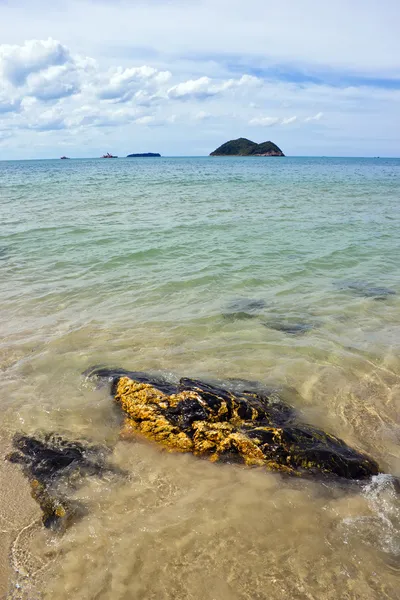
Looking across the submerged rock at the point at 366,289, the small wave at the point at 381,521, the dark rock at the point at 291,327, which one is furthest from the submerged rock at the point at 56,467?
the submerged rock at the point at 366,289

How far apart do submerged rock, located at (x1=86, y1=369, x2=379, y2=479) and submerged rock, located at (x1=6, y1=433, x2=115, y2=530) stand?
2.14ft

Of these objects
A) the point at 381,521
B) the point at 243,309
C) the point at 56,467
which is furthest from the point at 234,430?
the point at 243,309

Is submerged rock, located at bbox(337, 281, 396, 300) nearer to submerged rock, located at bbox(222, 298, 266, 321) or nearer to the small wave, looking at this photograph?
submerged rock, located at bbox(222, 298, 266, 321)

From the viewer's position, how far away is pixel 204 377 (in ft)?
22.5

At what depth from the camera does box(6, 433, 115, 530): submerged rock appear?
4.16m

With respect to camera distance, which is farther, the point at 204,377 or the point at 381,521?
the point at 204,377

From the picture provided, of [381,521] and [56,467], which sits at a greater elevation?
[56,467]

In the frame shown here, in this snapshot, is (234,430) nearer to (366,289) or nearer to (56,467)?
(56,467)

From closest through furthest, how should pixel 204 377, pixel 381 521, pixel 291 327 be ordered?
pixel 381 521 → pixel 204 377 → pixel 291 327

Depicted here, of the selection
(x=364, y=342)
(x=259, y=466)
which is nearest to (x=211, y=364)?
(x=259, y=466)

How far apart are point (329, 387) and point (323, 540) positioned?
3110 millimetres

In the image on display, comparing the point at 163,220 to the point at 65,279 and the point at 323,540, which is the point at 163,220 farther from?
the point at 323,540

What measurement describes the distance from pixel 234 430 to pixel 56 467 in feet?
7.16

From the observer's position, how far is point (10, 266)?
1370 cm
